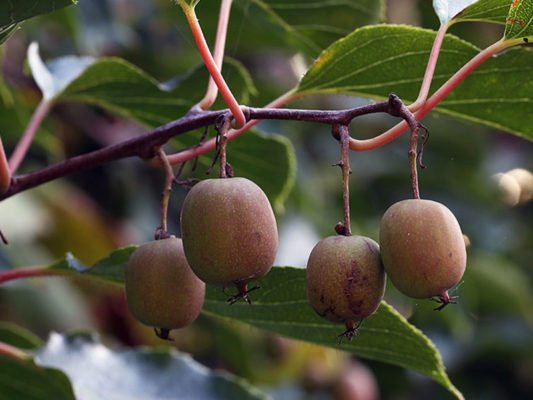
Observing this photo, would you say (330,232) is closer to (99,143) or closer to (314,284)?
(99,143)

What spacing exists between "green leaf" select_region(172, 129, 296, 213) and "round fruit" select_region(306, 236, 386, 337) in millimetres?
662

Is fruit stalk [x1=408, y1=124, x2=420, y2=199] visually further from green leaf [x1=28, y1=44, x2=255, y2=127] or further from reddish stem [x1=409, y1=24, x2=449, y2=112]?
green leaf [x1=28, y1=44, x2=255, y2=127]

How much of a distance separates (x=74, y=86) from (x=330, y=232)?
4.10 feet

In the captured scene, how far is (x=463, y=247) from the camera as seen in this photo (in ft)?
3.23

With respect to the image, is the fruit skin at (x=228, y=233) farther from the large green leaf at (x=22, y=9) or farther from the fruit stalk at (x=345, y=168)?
the large green leaf at (x=22, y=9)

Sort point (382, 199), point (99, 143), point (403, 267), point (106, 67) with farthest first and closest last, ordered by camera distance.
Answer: point (382, 199)
point (99, 143)
point (106, 67)
point (403, 267)

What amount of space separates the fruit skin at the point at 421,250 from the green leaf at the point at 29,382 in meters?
0.73

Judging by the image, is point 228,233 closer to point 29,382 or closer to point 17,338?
point 29,382

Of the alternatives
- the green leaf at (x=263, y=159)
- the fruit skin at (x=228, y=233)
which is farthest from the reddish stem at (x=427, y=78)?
the green leaf at (x=263, y=159)

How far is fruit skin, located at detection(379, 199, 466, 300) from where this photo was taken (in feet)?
3.10

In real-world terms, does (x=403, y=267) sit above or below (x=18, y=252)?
above

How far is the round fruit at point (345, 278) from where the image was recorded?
37.5 inches

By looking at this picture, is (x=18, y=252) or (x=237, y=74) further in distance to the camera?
(x=18, y=252)

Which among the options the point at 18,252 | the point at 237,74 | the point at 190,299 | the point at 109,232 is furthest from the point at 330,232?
the point at 190,299
